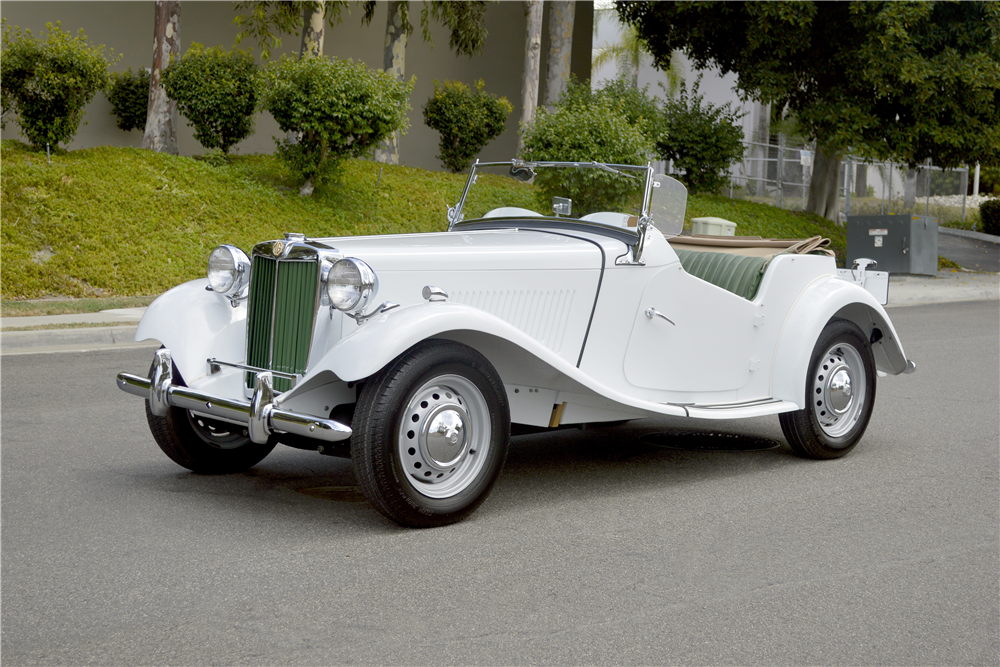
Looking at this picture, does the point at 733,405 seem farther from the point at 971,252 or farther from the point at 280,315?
the point at 971,252

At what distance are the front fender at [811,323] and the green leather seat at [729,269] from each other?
289mm

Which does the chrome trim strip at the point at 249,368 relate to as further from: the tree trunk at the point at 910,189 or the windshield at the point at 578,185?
the tree trunk at the point at 910,189

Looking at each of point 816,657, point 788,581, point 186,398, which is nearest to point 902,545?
point 788,581

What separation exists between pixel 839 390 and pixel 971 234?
26232 millimetres

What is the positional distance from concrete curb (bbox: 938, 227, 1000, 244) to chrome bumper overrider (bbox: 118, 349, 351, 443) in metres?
28.4

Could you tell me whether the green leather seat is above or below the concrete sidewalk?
above

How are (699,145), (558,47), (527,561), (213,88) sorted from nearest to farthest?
(527,561) → (213,88) → (558,47) → (699,145)

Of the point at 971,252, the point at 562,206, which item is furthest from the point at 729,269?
the point at 971,252

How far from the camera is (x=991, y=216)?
94.9 feet

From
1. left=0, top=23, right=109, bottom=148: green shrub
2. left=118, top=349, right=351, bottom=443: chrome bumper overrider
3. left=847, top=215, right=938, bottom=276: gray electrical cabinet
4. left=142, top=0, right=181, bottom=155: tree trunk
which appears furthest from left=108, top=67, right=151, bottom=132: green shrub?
left=118, top=349, right=351, bottom=443: chrome bumper overrider

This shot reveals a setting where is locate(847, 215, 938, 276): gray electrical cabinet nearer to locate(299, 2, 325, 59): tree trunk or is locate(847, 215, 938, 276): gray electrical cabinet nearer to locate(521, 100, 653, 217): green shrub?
locate(521, 100, 653, 217): green shrub

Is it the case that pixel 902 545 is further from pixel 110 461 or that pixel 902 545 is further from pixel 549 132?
pixel 549 132

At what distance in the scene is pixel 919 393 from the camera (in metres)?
7.97

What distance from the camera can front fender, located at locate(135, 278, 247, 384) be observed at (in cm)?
468
